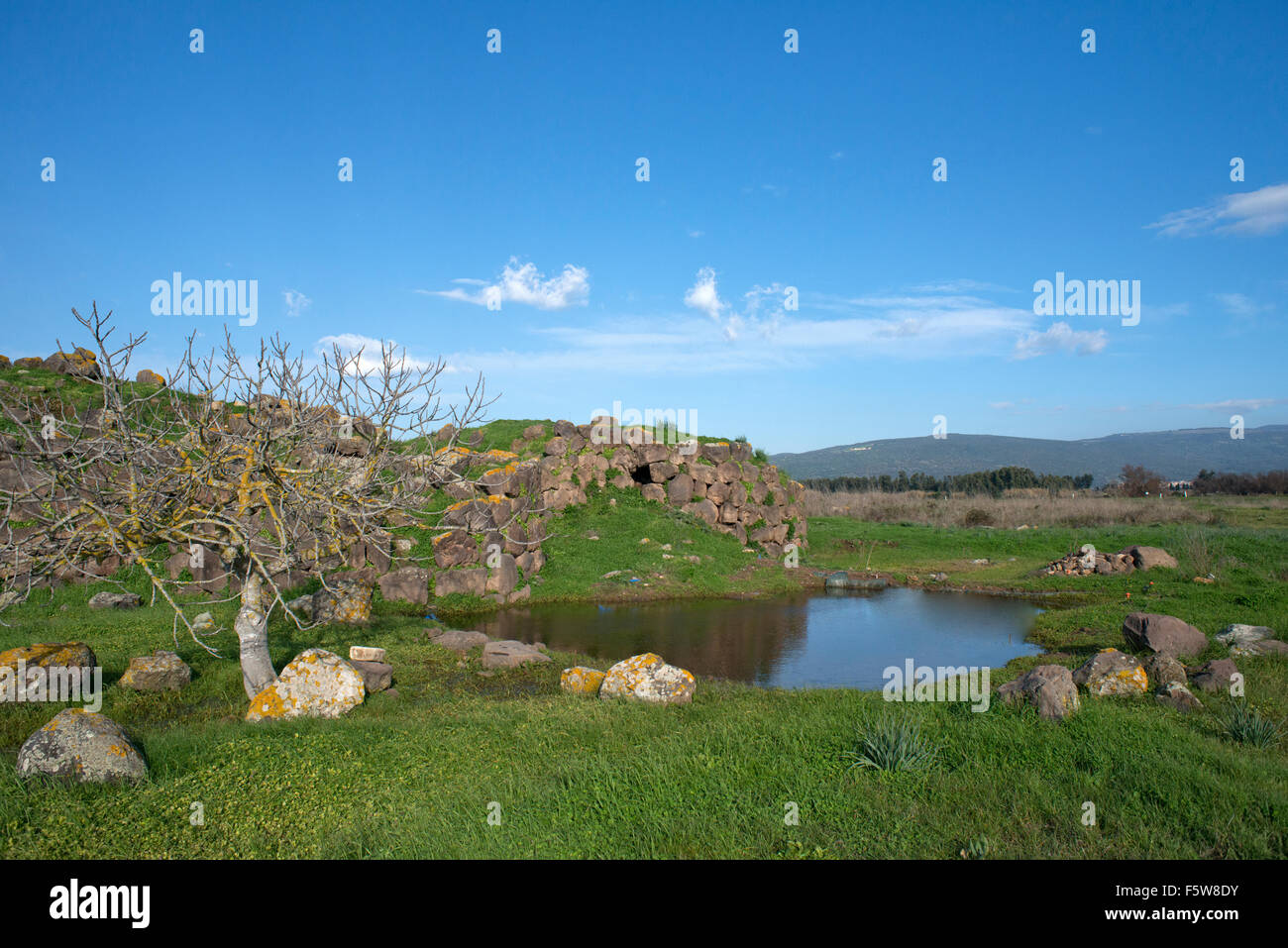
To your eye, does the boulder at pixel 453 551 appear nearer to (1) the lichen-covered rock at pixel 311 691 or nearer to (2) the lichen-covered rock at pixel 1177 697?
(1) the lichen-covered rock at pixel 311 691

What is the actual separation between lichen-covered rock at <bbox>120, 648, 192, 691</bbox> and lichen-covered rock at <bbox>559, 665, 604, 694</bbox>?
5239 millimetres

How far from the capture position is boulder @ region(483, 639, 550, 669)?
38.5ft

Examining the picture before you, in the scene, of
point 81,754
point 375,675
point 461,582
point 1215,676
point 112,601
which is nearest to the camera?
point 81,754

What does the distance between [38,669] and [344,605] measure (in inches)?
217

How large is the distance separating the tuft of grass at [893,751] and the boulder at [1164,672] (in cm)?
454

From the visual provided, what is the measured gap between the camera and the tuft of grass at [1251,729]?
22.5ft

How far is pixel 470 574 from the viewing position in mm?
18094

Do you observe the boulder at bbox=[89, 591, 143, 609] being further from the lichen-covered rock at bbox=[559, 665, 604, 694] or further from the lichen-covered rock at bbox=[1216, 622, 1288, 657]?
the lichen-covered rock at bbox=[1216, 622, 1288, 657]

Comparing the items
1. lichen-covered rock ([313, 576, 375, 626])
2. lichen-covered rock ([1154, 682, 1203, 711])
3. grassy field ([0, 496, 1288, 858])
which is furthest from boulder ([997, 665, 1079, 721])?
lichen-covered rock ([313, 576, 375, 626])

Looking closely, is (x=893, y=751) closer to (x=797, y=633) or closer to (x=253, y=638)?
(x=253, y=638)

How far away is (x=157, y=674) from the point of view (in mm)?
9758

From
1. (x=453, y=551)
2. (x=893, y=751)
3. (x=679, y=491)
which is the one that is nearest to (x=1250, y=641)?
(x=893, y=751)

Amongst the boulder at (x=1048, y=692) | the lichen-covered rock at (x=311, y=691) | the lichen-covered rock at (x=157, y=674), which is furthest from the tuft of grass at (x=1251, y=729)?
the lichen-covered rock at (x=157, y=674)
